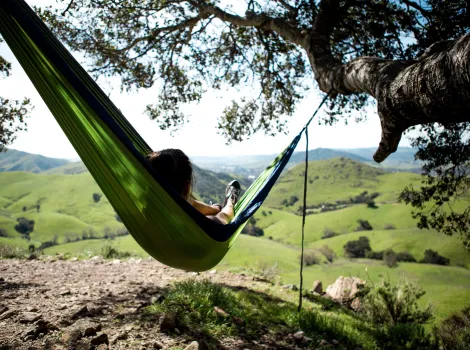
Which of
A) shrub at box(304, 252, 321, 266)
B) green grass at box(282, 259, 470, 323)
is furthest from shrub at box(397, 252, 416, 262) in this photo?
shrub at box(304, 252, 321, 266)

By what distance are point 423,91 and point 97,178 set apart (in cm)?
180

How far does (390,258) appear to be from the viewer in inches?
1430

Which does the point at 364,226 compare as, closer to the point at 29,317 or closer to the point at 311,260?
the point at 311,260

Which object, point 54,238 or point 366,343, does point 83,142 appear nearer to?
point 366,343

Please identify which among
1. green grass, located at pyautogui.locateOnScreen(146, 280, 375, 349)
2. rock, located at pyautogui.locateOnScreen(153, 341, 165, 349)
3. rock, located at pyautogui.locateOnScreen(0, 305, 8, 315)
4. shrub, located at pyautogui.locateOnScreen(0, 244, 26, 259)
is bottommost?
shrub, located at pyautogui.locateOnScreen(0, 244, 26, 259)

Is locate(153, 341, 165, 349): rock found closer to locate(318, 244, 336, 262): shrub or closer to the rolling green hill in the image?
the rolling green hill

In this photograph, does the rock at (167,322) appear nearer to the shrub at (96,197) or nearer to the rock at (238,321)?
the rock at (238,321)

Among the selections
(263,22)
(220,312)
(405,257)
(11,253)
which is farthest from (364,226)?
(220,312)

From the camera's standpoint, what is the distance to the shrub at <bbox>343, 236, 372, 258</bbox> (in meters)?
42.2

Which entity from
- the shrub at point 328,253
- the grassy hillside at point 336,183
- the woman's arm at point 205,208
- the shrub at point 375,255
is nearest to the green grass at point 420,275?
the shrub at point 328,253

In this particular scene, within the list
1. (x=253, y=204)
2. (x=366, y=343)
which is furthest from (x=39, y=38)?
(x=366, y=343)

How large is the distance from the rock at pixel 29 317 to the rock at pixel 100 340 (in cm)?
61

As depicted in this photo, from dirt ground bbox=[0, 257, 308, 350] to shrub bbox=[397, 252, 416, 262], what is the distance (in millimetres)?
40870

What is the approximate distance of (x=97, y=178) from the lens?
1.78 meters
